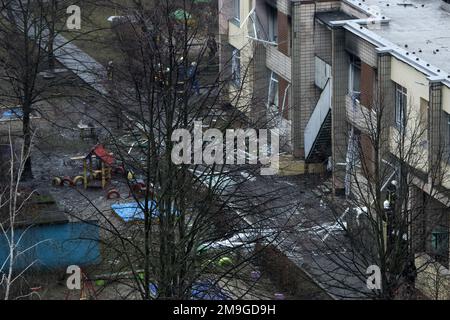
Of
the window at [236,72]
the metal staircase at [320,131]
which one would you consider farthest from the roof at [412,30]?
the window at [236,72]

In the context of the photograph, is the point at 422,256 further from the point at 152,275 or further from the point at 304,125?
the point at 304,125

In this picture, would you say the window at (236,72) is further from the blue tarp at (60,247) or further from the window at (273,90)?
the blue tarp at (60,247)

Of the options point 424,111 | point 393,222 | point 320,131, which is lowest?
point 320,131

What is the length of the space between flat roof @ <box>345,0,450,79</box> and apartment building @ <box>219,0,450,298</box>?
0.9 inches

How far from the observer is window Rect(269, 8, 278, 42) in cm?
3172

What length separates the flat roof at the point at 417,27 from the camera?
81.2 ft

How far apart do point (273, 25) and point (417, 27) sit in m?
5.90

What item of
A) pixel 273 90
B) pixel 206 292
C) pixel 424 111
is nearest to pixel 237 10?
pixel 273 90

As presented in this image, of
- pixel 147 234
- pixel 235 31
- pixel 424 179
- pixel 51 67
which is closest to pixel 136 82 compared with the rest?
pixel 147 234

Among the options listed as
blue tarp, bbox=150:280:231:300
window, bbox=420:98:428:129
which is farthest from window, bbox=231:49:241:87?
blue tarp, bbox=150:280:231:300

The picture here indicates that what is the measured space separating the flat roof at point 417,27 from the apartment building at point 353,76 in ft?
0.07

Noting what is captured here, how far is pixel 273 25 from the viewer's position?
105ft

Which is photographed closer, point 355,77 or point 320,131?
point 355,77

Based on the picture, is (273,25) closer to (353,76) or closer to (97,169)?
(353,76)
